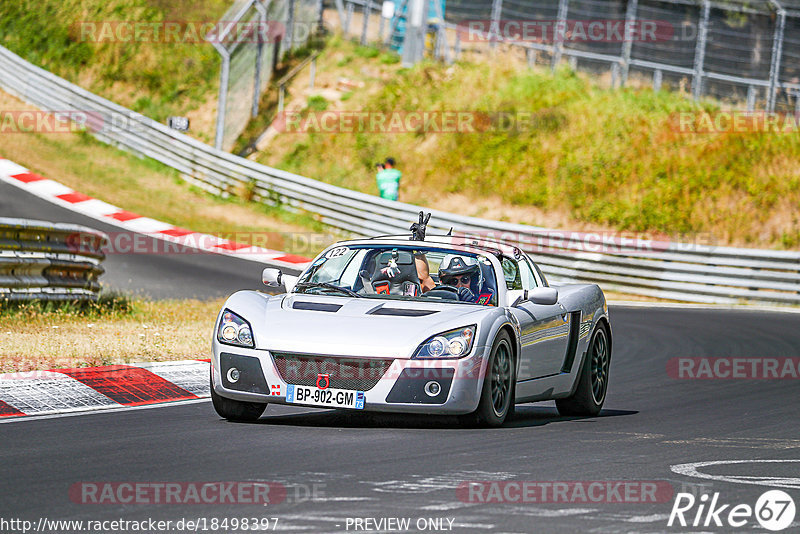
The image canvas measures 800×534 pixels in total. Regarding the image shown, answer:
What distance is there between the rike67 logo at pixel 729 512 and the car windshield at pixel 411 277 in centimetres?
335

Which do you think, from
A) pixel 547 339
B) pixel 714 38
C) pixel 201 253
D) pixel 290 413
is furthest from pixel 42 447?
pixel 714 38

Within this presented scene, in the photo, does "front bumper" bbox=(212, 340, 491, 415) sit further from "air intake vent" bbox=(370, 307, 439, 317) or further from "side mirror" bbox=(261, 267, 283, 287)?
"side mirror" bbox=(261, 267, 283, 287)

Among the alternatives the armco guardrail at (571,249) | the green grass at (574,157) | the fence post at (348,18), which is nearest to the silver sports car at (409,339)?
the armco guardrail at (571,249)

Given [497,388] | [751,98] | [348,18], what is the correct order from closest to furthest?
[497,388], [751,98], [348,18]

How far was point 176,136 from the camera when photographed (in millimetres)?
31594

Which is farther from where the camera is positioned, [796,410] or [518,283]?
[796,410]

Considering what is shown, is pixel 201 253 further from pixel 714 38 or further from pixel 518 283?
pixel 518 283

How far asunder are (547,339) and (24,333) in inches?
233

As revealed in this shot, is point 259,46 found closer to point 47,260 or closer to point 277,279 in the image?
point 47,260

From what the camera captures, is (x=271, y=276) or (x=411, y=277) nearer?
(x=271, y=276)

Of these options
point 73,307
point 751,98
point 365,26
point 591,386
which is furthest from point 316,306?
point 365,26

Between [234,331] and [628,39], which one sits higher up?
[628,39]

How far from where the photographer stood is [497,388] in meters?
8.55

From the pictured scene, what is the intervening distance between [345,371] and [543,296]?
164cm
